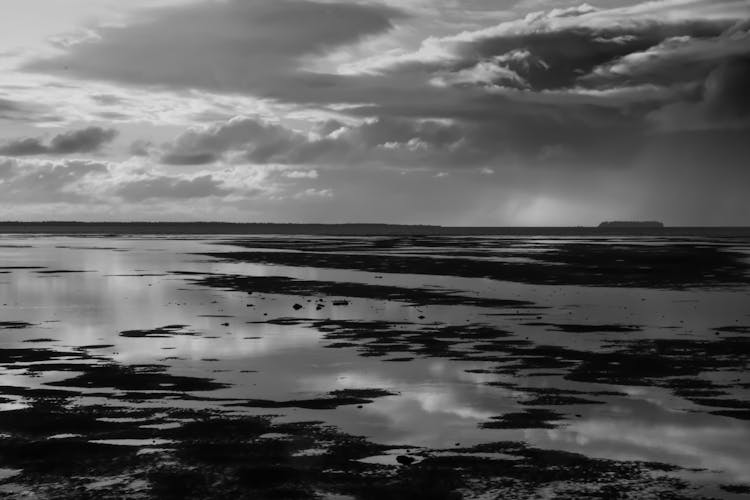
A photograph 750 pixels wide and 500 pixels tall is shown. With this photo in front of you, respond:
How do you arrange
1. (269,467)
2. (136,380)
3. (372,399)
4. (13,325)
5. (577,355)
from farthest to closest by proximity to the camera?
(13,325)
(577,355)
(136,380)
(372,399)
(269,467)

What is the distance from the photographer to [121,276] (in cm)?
4594

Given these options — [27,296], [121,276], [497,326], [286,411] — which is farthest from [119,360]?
[121,276]

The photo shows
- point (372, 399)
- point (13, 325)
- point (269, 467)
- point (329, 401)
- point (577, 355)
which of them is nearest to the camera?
point (269, 467)

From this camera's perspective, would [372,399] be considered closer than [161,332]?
Yes

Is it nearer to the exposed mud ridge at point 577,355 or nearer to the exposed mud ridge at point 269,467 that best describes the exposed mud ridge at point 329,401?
the exposed mud ridge at point 269,467

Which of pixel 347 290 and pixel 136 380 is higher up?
pixel 347 290

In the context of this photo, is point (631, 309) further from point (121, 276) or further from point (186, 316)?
point (121, 276)

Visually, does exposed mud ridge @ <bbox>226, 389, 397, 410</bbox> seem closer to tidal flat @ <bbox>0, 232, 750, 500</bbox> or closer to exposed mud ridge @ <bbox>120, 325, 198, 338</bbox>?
tidal flat @ <bbox>0, 232, 750, 500</bbox>

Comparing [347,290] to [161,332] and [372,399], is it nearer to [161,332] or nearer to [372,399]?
[161,332]

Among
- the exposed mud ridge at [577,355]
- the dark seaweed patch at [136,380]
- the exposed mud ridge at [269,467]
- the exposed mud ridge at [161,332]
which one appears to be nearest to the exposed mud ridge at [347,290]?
the exposed mud ridge at [577,355]

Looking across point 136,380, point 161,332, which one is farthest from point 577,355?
point 161,332

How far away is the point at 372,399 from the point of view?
14586 mm

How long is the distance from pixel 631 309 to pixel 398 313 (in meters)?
8.48

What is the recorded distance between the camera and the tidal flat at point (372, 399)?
9.94 meters
